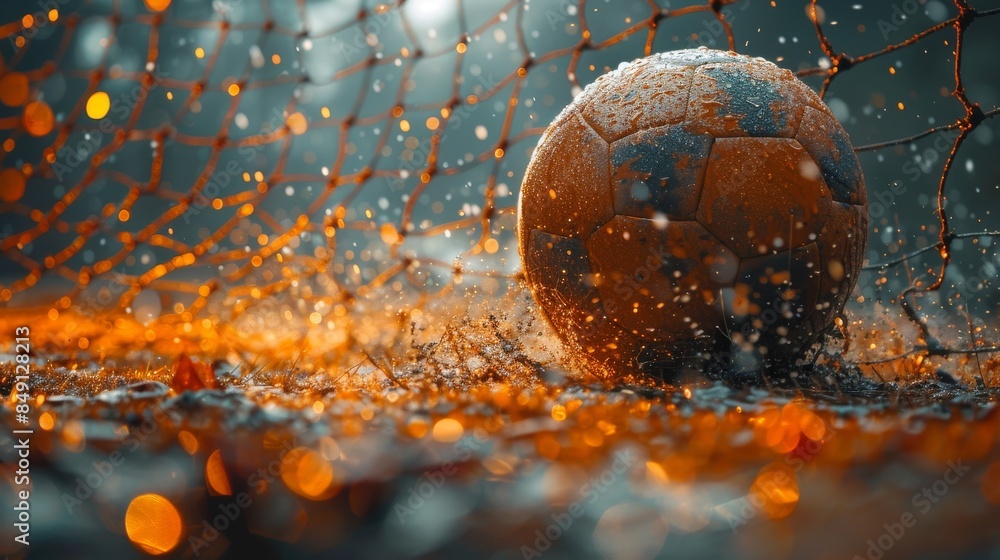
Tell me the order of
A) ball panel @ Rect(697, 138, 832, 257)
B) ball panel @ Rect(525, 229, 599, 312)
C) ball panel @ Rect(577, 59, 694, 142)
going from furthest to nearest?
ball panel @ Rect(525, 229, 599, 312), ball panel @ Rect(577, 59, 694, 142), ball panel @ Rect(697, 138, 832, 257)

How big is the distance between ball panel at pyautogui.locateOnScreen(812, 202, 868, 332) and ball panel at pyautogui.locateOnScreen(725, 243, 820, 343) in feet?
0.14

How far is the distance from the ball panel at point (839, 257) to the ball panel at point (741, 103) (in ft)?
1.20

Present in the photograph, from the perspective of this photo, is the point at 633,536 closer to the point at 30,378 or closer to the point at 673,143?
the point at 673,143

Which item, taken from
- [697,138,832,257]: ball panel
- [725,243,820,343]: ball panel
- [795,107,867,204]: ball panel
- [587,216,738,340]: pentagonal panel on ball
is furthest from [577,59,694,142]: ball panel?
[725,243,820,343]: ball panel

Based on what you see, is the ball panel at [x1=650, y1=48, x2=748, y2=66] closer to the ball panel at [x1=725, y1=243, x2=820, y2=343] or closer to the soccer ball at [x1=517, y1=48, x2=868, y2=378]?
the soccer ball at [x1=517, y1=48, x2=868, y2=378]

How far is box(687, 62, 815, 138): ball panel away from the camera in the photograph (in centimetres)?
244

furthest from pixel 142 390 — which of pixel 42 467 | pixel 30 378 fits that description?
pixel 30 378

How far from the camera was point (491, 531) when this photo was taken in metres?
1.23

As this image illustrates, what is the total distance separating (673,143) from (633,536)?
157cm

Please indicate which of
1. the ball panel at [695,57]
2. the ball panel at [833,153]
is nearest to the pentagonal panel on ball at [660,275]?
the ball panel at [833,153]

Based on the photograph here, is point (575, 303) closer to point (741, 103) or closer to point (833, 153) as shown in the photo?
point (741, 103)

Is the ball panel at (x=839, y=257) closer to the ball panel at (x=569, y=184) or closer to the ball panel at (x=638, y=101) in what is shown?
the ball panel at (x=638, y=101)

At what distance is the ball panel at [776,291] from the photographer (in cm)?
244

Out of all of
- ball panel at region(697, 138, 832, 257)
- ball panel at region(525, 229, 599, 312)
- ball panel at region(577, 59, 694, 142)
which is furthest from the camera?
ball panel at region(525, 229, 599, 312)
